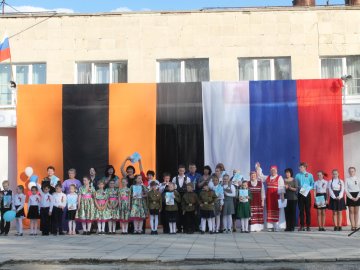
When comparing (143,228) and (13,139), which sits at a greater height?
(13,139)

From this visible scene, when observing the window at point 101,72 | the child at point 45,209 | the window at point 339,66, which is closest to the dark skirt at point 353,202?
the window at point 339,66

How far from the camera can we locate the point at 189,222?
593 inches

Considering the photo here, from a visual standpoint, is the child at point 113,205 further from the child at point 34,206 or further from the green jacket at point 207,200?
the green jacket at point 207,200

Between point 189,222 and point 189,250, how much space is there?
14.1 ft

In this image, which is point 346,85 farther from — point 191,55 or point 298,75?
point 191,55

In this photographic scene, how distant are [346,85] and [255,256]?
10037 mm

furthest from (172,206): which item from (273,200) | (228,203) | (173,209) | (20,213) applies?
(20,213)

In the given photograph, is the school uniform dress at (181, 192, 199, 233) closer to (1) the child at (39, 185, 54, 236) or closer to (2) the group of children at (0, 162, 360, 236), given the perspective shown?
(2) the group of children at (0, 162, 360, 236)

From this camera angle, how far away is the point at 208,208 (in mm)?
14828

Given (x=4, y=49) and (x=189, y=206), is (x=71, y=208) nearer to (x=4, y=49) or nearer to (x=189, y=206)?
(x=189, y=206)

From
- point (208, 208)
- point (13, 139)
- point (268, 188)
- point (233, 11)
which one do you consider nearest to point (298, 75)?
point (233, 11)

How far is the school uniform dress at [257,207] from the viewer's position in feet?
50.6

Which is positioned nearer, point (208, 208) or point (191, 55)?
point (208, 208)

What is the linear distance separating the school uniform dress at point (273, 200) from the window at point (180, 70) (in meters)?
4.93
